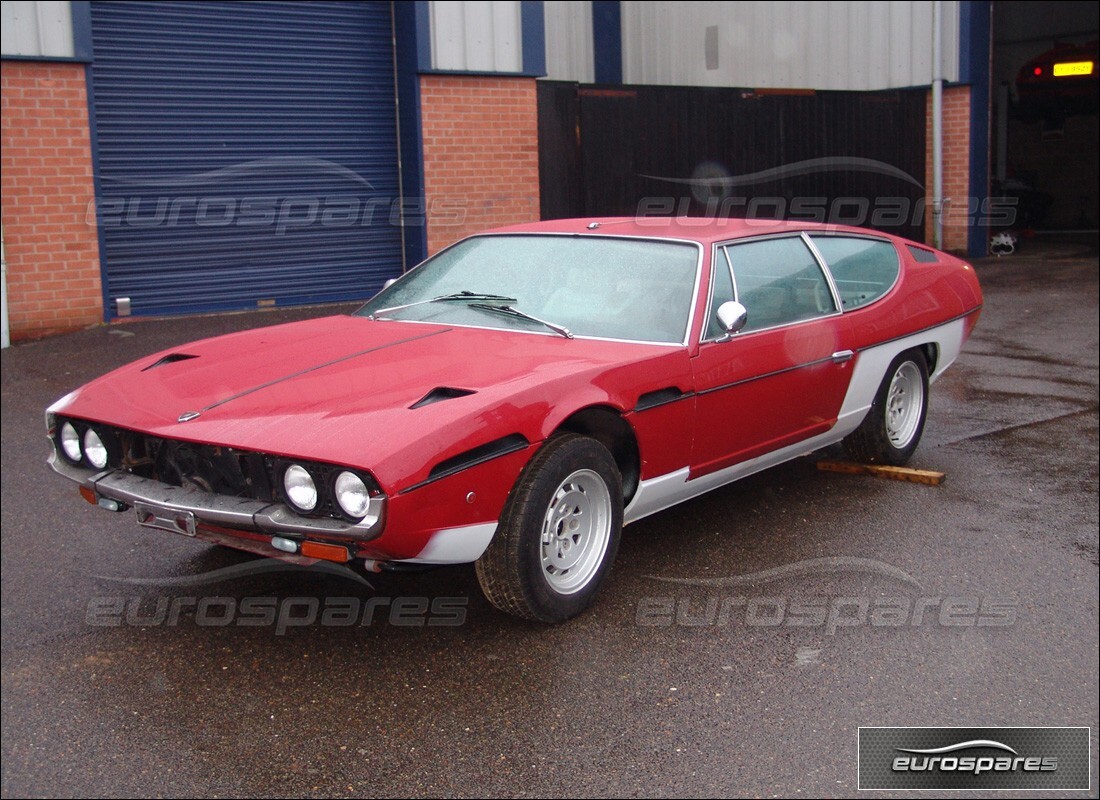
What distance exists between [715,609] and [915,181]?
554 inches

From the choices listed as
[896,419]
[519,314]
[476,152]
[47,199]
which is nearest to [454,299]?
[519,314]

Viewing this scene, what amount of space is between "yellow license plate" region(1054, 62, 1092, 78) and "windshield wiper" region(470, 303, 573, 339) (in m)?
21.2

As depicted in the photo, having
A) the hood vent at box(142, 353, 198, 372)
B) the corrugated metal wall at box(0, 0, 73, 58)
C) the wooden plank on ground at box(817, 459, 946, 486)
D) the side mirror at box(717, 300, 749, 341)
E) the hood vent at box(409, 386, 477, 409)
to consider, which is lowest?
the wooden plank on ground at box(817, 459, 946, 486)

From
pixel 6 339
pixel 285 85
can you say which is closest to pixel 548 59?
pixel 285 85

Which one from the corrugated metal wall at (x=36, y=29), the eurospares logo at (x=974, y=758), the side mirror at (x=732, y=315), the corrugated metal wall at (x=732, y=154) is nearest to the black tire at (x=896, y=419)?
the side mirror at (x=732, y=315)

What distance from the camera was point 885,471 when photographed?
6.08 meters

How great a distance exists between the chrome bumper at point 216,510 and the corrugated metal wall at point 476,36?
29.6 feet

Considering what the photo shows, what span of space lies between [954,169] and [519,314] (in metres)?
13.9

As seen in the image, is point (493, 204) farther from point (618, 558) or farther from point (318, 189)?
point (618, 558)

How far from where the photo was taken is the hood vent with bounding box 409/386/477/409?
12.8 feet

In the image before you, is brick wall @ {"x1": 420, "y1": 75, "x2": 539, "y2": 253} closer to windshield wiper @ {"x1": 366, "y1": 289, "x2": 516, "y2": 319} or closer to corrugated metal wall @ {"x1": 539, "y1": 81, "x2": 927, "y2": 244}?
corrugated metal wall @ {"x1": 539, "y1": 81, "x2": 927, "y2": 244}

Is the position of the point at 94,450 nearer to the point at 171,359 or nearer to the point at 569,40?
the point at 171,359

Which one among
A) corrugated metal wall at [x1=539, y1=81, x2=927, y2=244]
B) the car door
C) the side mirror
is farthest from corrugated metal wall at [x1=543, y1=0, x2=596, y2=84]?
the side mirror

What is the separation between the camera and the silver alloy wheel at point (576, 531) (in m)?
4.16
